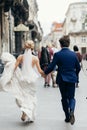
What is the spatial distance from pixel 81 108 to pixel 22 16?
29.5m

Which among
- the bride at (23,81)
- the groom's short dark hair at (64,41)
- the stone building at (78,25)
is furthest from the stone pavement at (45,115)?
the stone building at (78,25)

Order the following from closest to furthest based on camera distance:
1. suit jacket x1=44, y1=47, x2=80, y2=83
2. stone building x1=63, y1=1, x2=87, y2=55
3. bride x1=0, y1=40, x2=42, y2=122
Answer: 1. suit jacket x1=44, y1=47, x2=80, y2=83
2. bride x1=0, y1=40, x2=42, y2=122
3. stone building x1=63, y1=1, x2=87, y2=55

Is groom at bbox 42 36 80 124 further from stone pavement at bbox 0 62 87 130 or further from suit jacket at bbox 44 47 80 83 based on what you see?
stone pavement at bbox 0 62 87 130

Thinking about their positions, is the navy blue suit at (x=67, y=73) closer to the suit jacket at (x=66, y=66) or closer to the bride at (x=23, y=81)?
the suit jacket at (x=66, y=66)

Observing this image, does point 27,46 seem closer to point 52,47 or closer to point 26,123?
point 26,123

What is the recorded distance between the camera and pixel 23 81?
10.6 metres

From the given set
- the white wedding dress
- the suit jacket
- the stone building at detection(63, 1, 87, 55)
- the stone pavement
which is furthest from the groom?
the stone building at detection(63, 1, 87, 55)

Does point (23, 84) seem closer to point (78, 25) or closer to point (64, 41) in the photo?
point (64, 41)

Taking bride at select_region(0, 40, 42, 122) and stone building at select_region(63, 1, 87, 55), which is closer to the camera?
bride at select_region(0, 40, 42, 122)

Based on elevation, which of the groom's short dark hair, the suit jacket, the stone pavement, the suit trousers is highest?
the groom's short dark hair

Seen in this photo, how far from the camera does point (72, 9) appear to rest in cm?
13012

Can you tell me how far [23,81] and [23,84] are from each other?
7cm

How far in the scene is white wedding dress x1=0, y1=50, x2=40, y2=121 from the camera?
10469 millimetres

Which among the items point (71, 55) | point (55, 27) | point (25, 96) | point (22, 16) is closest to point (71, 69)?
point (71, 55)
